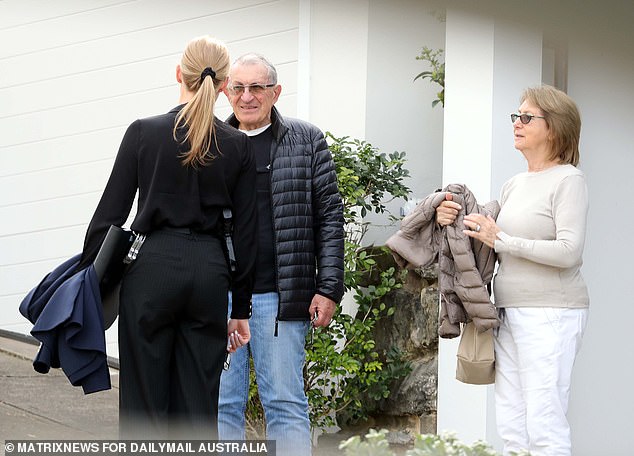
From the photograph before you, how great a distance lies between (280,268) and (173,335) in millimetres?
759

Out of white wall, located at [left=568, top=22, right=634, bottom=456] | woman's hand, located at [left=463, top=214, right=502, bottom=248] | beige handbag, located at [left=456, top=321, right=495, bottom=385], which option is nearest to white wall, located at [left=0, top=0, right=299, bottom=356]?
white wall, located at [left=568, top=22, right=634, bottom=456]

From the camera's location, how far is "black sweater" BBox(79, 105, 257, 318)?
3254 millimetres

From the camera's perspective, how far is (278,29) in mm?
6820

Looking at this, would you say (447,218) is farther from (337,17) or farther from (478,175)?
(337,17)

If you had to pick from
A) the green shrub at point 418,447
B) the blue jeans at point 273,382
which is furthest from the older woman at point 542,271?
the green shrub at point 418,447

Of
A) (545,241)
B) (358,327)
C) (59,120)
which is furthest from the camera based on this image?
(59,120)

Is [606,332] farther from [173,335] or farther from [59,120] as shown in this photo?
[59,120]

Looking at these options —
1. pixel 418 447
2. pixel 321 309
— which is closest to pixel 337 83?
pixel 321 309

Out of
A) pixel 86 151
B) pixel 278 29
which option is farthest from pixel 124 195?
pixel 86 151

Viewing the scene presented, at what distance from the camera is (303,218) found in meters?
4.04

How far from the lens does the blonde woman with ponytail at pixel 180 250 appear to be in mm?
3236

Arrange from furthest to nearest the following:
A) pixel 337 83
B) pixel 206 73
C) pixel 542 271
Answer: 1. pixel 337 83
2. pixel 542 271
3. pixel 206 73

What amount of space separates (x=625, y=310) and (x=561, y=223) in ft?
4.00

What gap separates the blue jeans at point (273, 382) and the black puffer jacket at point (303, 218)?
7cm
